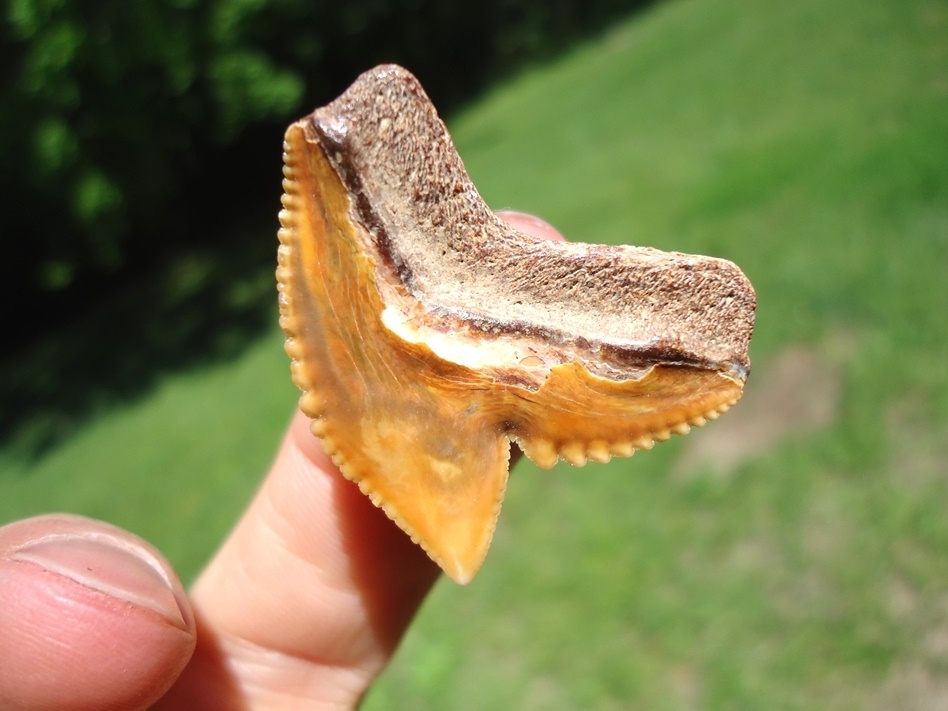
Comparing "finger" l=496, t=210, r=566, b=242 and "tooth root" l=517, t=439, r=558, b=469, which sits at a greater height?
"finger" l=496, t=210, r=566, b=242

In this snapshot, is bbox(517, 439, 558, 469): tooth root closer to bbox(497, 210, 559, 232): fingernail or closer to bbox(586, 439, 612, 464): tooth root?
bbox(586, 439, 612, 464): tooth root

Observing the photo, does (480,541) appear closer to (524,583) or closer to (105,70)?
(524,583)

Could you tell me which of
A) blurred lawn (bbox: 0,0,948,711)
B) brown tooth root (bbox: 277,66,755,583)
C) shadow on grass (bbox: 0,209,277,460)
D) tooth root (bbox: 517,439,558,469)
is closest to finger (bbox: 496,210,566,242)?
brown tooth root (bbox: 277,66,755,583)

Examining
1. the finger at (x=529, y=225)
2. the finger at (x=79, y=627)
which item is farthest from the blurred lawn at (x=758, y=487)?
the finger at (x=79, y=627)

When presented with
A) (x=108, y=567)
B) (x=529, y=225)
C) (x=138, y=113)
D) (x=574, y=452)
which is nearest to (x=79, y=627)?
(x=108, y=567)

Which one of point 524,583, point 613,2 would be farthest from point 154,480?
point 613,2
